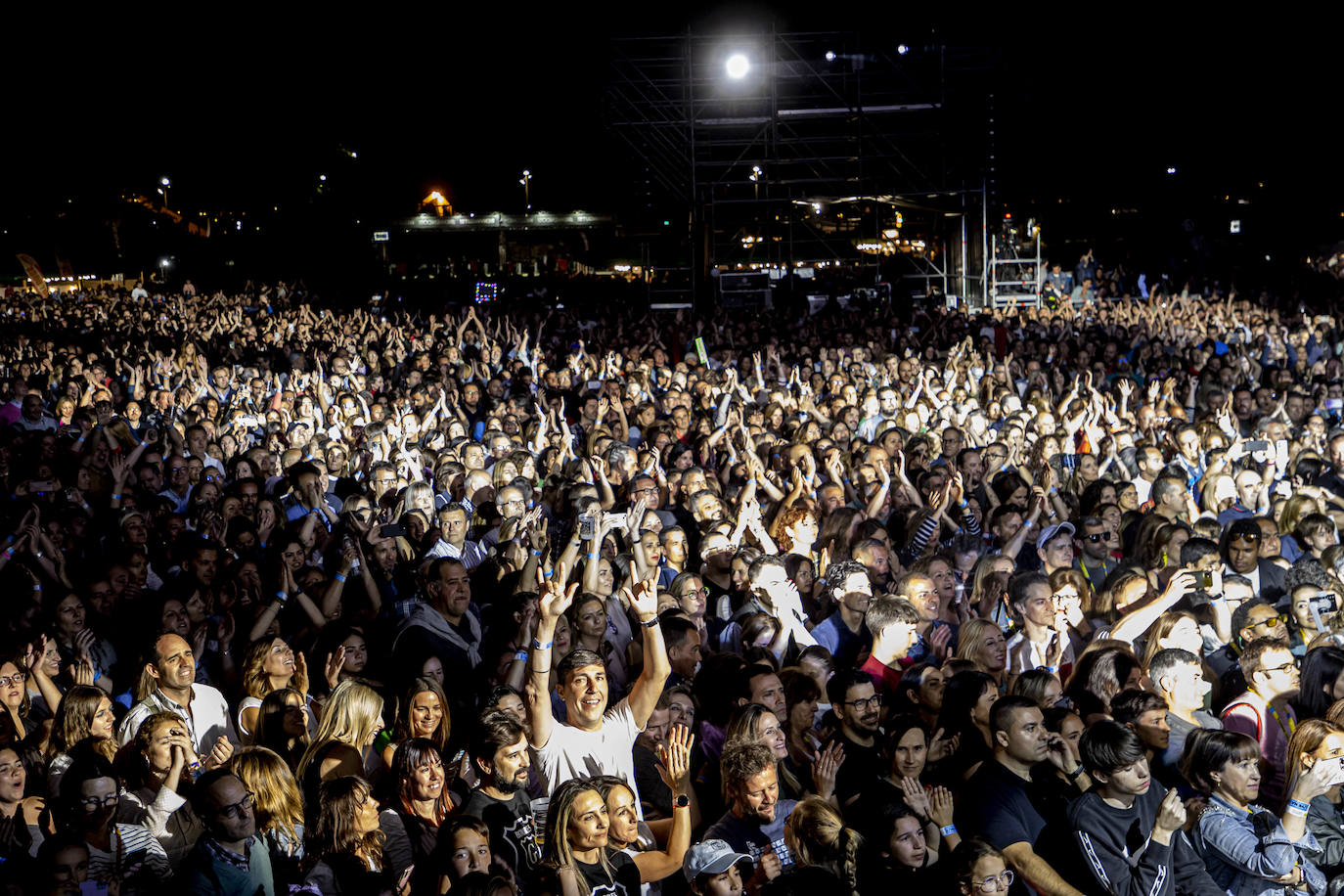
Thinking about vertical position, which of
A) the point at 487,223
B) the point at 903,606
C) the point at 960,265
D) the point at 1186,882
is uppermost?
the point at 487,223

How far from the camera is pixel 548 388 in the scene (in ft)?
39.3

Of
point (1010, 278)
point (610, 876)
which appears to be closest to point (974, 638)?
point (610, 876)

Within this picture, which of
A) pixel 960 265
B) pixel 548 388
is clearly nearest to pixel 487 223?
pixel 960 265

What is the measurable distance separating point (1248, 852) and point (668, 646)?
2244mm

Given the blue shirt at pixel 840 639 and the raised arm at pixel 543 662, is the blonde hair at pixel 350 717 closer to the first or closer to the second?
the raised arm at pixel 543 662

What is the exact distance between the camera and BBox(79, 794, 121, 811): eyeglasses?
372 cm

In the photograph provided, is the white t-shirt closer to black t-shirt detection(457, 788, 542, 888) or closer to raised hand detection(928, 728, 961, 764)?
black t-shirt detection(457, 788, 542, 888)

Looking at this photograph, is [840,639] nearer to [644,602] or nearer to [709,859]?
[644,602]

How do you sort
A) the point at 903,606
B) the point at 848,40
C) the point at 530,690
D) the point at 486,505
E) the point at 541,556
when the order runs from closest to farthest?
the point at 530,690 < the point at 903,606 < the point at 541,556 < the point at 486,505 < the point at 848,40

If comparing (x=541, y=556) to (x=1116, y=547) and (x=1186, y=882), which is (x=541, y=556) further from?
(x=1186, y=882)

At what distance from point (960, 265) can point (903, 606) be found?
18.9m

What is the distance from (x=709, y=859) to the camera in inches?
135

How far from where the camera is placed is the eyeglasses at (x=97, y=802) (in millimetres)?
3725

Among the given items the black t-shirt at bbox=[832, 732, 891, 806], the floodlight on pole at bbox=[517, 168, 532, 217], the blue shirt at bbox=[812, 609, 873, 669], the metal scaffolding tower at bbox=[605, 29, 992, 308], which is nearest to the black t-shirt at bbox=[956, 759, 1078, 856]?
the black t-shirt at bbox=[832, 732, 891, 806]
